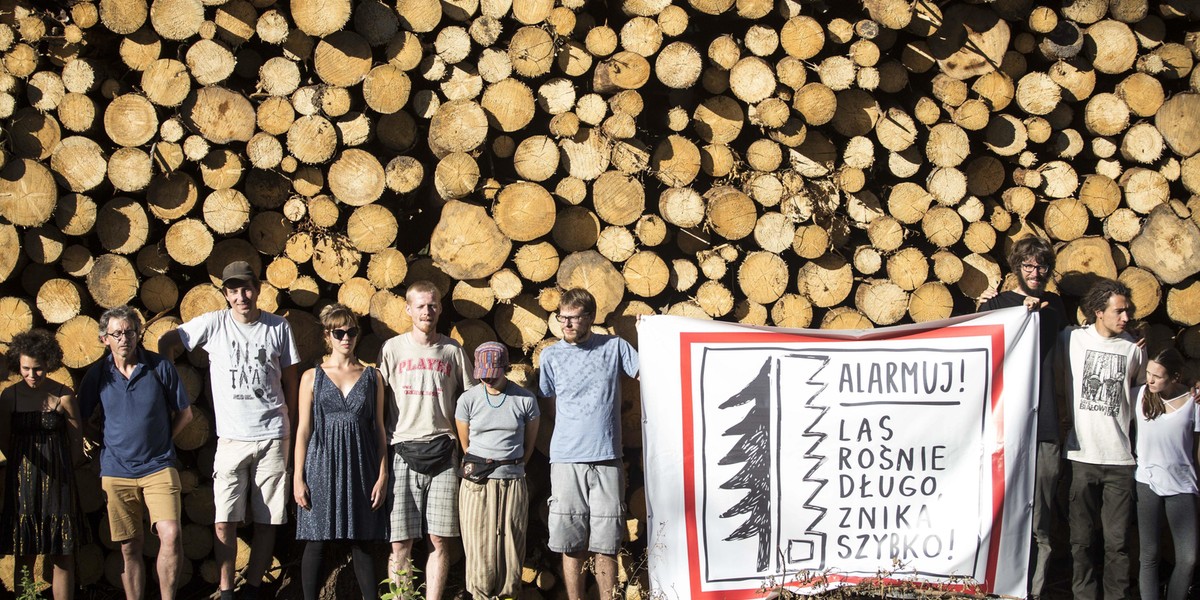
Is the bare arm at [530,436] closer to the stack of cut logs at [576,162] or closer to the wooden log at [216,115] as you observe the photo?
the stack of cut logs at [576,162]

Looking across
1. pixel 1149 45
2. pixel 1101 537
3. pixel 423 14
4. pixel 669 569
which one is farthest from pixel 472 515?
pixel 1149 45

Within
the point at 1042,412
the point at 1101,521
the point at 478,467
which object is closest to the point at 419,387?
the point at 478,467

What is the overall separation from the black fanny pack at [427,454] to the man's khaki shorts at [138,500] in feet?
3.79

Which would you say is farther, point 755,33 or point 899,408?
point 755,33

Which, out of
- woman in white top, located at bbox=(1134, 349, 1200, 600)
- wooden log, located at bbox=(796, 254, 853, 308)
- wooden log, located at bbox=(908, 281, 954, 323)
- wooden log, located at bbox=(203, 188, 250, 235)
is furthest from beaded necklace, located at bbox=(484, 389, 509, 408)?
woman in white top, located at bbox=(1134, 349, 1200, 600)

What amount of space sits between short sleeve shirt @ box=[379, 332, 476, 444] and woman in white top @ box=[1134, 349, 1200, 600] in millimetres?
3563

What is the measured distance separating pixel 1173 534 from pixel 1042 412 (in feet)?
3.09

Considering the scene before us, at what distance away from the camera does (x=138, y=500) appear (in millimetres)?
5027

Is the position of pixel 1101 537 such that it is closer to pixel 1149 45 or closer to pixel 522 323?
pixel 1149 45

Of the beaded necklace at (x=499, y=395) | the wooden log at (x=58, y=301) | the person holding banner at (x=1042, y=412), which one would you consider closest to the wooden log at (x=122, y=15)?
the wooden log at (x=58, y=301)

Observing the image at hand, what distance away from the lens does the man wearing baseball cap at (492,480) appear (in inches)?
199

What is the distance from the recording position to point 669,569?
517 cm

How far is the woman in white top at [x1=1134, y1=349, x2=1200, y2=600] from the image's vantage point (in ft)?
17.0

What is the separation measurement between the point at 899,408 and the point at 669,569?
1.46 meters
